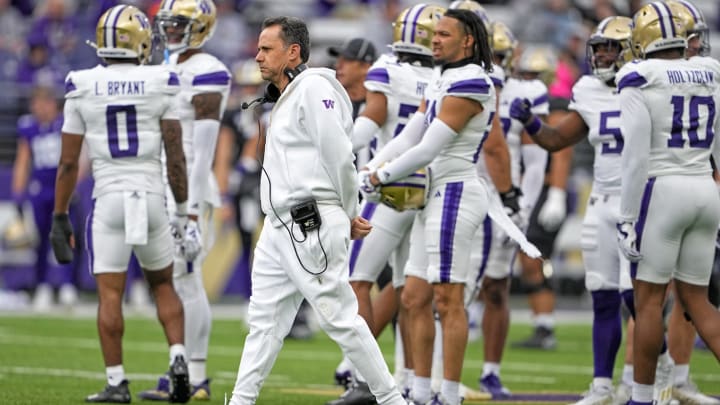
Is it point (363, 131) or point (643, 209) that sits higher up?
point (363, 131)

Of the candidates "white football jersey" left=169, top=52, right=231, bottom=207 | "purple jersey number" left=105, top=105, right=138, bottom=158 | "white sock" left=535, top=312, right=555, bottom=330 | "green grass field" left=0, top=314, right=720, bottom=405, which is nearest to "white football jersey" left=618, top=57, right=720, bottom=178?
"green grass field" left=0, top=314, right=720, bottom=405

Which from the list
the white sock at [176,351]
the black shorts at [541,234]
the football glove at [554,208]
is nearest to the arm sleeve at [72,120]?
the white sock at [176,351]

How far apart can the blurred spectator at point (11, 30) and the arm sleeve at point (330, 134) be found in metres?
14.8

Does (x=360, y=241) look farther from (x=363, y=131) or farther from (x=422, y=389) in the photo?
(x=422, y=389)

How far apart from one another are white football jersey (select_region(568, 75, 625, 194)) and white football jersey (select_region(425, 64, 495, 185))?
3.51 feet

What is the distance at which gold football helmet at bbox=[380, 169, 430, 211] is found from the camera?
757 cm

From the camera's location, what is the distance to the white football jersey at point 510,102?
9.52 m

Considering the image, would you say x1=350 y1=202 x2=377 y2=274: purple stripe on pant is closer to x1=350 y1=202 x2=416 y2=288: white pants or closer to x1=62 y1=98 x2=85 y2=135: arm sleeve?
x1=350 y1=202 x2=416 y2=288: white pants

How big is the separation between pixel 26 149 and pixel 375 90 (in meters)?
8.81

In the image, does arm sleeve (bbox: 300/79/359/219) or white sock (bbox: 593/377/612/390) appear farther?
white sock (bbox: 593/377/612/390)

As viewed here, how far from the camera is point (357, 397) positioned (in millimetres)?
8250

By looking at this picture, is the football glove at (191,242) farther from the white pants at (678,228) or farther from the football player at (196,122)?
the white pants at (678,228)

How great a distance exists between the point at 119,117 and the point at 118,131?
85 millimetres

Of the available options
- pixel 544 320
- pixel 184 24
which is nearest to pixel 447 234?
pixel 184 24
